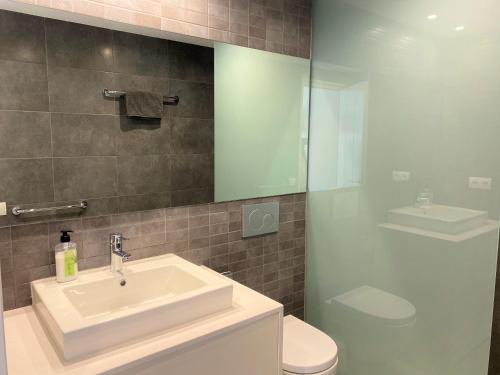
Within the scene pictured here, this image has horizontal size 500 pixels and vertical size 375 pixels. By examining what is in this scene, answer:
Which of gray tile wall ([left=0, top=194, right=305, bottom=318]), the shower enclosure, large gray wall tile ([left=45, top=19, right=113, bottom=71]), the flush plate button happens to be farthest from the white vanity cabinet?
large gray wall tile ([left=45, top=19, right=113, bottom=71])

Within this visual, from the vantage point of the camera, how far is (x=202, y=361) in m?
1.23

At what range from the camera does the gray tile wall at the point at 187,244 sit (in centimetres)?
142

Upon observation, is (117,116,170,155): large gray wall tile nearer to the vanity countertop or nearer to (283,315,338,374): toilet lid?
the vanity countertop

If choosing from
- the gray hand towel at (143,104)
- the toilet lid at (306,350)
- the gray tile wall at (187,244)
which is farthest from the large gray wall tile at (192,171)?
the toilet lid at (306,350)

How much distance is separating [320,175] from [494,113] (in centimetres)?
97

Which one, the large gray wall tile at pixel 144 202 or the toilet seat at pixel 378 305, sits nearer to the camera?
the large gray wall tile at pixel 144 202

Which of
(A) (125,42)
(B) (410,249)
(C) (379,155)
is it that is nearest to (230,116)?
(A) (125,42)

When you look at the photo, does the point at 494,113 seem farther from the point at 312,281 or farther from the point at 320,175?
the point at 312,281

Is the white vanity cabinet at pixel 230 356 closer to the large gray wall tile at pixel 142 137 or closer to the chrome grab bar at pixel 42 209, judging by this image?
the chrome grab bar at pixel 42 209

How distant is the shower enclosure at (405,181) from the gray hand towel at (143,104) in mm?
998

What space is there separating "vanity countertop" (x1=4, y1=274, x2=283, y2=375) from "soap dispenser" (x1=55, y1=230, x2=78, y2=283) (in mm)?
170

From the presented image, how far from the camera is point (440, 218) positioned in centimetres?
174

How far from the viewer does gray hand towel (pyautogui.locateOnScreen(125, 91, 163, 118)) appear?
1.62 metres

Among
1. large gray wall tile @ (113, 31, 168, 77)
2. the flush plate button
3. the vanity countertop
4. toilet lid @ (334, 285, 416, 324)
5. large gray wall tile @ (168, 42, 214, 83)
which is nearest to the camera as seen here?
the vanity countertop
